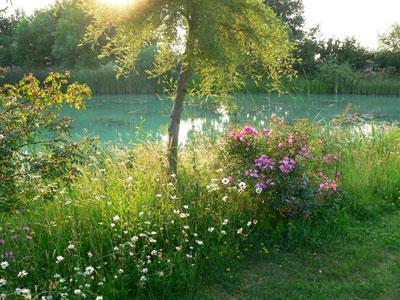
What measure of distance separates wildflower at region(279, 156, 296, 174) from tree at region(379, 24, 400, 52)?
3096cm

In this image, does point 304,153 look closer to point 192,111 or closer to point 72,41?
point 192,111

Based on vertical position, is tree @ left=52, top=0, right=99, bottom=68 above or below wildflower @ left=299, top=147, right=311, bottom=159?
above

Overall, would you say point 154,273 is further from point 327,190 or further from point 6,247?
point 327,190

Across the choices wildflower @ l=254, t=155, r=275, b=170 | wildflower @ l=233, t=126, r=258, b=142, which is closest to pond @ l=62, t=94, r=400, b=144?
wildflower @ l=233, t=126, r=258, b=142

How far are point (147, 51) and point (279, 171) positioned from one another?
23.8 meters

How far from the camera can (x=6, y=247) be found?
3842 millimetres

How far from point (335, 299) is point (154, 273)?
4.76 feet

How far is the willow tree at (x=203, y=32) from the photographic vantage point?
4559 mm

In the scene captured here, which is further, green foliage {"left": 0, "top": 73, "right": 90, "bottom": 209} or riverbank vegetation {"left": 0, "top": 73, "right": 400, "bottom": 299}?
riverbank vegetation {"left": 0, "top": 73, "right": 400, "bottom": 299}

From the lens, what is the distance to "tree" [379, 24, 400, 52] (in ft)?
107

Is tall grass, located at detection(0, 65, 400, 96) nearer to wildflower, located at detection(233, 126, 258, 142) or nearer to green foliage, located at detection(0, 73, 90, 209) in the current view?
wildflower, located at detection(233, 126, 258, 142)

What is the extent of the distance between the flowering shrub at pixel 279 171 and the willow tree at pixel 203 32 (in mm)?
677

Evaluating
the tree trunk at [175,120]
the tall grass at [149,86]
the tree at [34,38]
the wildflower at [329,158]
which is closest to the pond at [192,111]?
the tall grass at [149,86]

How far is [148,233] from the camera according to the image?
371cm
